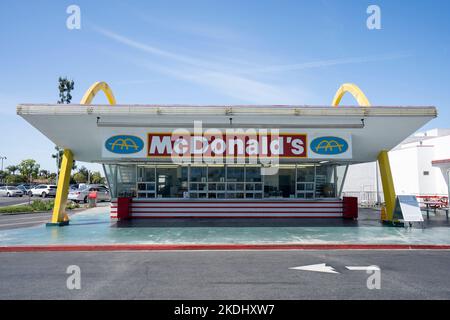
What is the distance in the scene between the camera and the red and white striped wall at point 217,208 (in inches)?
631

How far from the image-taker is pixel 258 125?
13.6 meters

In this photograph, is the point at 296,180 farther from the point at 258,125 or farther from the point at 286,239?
the point at 286,239

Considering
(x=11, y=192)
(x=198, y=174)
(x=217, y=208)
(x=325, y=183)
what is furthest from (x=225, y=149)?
(x=11, y=192)

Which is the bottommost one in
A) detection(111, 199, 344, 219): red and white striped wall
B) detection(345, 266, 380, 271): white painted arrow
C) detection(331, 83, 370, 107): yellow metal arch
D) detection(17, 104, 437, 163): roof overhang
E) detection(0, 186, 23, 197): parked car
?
detection(0, 186, 23, 197): parked car

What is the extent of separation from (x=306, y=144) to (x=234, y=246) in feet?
20.2

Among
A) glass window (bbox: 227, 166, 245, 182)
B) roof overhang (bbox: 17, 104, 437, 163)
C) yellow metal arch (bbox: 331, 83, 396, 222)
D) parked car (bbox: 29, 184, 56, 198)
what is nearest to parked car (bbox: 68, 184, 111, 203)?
parked car (bbox: 29, 184, 56, 198)

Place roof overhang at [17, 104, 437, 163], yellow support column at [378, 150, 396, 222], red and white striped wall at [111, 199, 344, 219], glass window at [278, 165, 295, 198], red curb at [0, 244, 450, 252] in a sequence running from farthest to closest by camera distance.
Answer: glass window at [278, 165, 295, 198] → red and white striped wall at [111, 199, 344, 219] → yellow support column at [378, 150, 396, 222] → roof overhang at [17, 104, 437, 163] → red curb at [0, 244, 450, 252]

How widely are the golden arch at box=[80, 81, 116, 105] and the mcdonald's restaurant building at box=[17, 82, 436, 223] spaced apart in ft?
0.19

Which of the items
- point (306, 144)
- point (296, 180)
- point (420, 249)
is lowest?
point (420, 249)

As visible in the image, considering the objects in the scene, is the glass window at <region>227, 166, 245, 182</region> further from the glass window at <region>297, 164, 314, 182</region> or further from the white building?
the white building

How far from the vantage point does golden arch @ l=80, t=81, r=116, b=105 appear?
14.6m

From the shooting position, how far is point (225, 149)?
13719mm

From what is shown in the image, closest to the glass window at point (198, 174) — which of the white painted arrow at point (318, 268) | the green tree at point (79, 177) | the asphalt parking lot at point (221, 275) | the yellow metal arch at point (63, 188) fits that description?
the yellow metal arch at point (63, 188)
